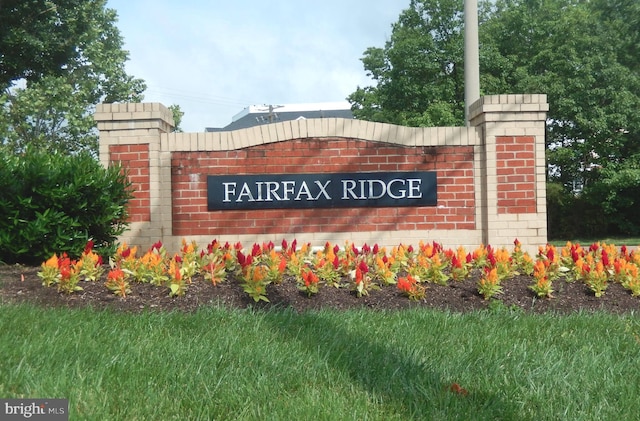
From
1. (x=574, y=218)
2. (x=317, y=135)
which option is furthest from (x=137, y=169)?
(x=574, y=218)

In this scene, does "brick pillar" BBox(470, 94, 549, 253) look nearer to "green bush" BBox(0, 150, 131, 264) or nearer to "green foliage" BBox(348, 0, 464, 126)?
"green bush" BBox(0, 150, 131, 264)

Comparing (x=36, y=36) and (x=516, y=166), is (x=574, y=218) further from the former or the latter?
(x=36, y=36)

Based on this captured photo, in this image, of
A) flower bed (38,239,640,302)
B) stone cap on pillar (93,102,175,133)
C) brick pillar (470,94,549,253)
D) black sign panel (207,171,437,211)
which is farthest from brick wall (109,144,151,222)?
brick pillar (470,94,549,253)

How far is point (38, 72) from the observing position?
19016mm

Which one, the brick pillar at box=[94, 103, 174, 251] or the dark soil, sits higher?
the brick pillar at box=[94, 103, 174, 251]

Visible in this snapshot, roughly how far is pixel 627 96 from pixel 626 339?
20.9m

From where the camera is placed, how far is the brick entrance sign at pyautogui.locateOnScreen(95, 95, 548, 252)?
25.4 ft

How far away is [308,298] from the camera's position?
5.46 metres

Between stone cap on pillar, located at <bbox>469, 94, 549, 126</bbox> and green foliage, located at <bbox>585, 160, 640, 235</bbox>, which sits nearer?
stone cap on pillar, located at <bbox>469, 94, 549, 126</bbox>

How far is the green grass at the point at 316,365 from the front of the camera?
9.38 feet

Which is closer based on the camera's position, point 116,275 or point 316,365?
point 316,365

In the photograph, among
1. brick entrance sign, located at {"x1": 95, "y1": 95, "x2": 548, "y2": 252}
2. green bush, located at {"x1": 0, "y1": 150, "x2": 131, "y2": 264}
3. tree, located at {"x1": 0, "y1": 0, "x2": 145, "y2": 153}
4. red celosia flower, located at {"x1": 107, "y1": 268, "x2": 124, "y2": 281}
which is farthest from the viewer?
tree, located at {"x1": 0, "y1": 0, "x2": 145, "y2": 153}

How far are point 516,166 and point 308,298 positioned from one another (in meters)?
3.64

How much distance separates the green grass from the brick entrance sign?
312cm
